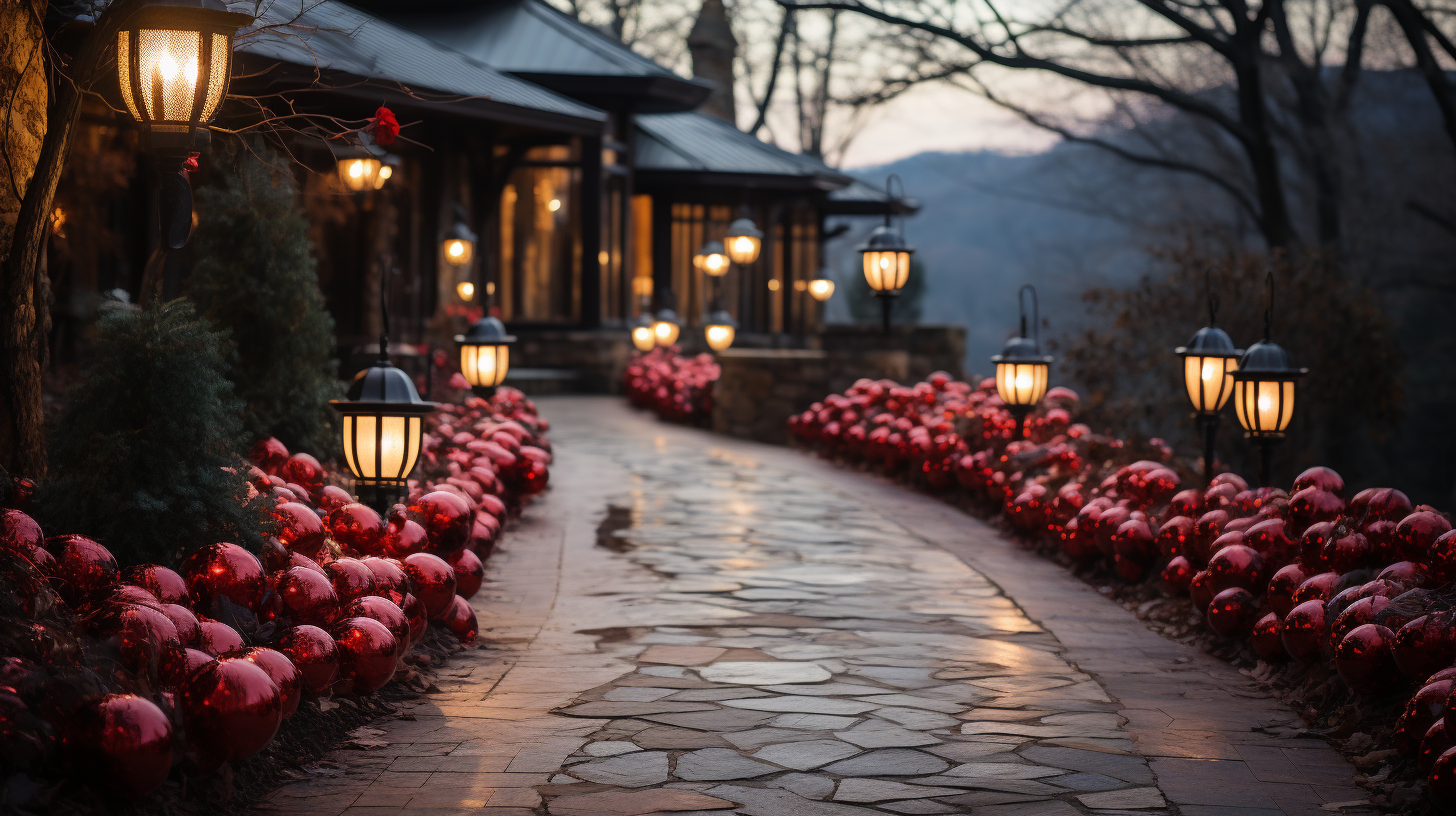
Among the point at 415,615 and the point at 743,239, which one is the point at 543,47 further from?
the point at 415,615

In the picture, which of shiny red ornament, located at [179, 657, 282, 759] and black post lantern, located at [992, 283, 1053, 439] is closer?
shiny red ornament, located at [179, 657, 282, 759]

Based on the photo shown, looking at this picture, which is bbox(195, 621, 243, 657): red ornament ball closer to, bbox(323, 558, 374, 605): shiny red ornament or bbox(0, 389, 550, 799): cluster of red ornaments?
bbox(0, 389, 550, 799): cluster of red ornaments

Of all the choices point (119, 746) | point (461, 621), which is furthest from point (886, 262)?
point (119, 746)

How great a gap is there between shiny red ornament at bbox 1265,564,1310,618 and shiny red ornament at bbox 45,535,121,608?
468 cm

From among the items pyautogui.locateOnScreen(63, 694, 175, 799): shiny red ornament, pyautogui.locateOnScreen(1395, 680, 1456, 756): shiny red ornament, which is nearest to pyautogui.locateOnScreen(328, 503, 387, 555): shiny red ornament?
pyautogui.locateOnScreen(63, 694, 175, 799): shiny red ornament

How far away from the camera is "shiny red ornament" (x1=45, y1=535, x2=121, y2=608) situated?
427cm

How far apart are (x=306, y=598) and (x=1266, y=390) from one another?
5877 millimetres

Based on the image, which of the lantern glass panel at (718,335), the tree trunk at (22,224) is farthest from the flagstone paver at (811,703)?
the lantern glass panel at (718,335)

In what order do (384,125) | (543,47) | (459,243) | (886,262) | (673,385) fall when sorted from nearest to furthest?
1. (384,125)
2. (886,262)
3. (459,243)
4. (673,385)
5. (543,47)

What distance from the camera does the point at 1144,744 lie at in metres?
4.67

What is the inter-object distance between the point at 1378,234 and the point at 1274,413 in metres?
18.3

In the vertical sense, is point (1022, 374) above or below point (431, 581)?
above

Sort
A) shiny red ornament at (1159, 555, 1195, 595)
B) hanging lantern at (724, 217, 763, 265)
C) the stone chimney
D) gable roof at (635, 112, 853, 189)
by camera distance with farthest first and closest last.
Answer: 1. the stone chimney
2. gable roof at (635, 112, 853, 189)
3. hanging lantern at (724, 217, 763, 265)
4. shiny red ornament at (1159, 555, 1195, 595)

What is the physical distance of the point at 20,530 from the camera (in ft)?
14.0
